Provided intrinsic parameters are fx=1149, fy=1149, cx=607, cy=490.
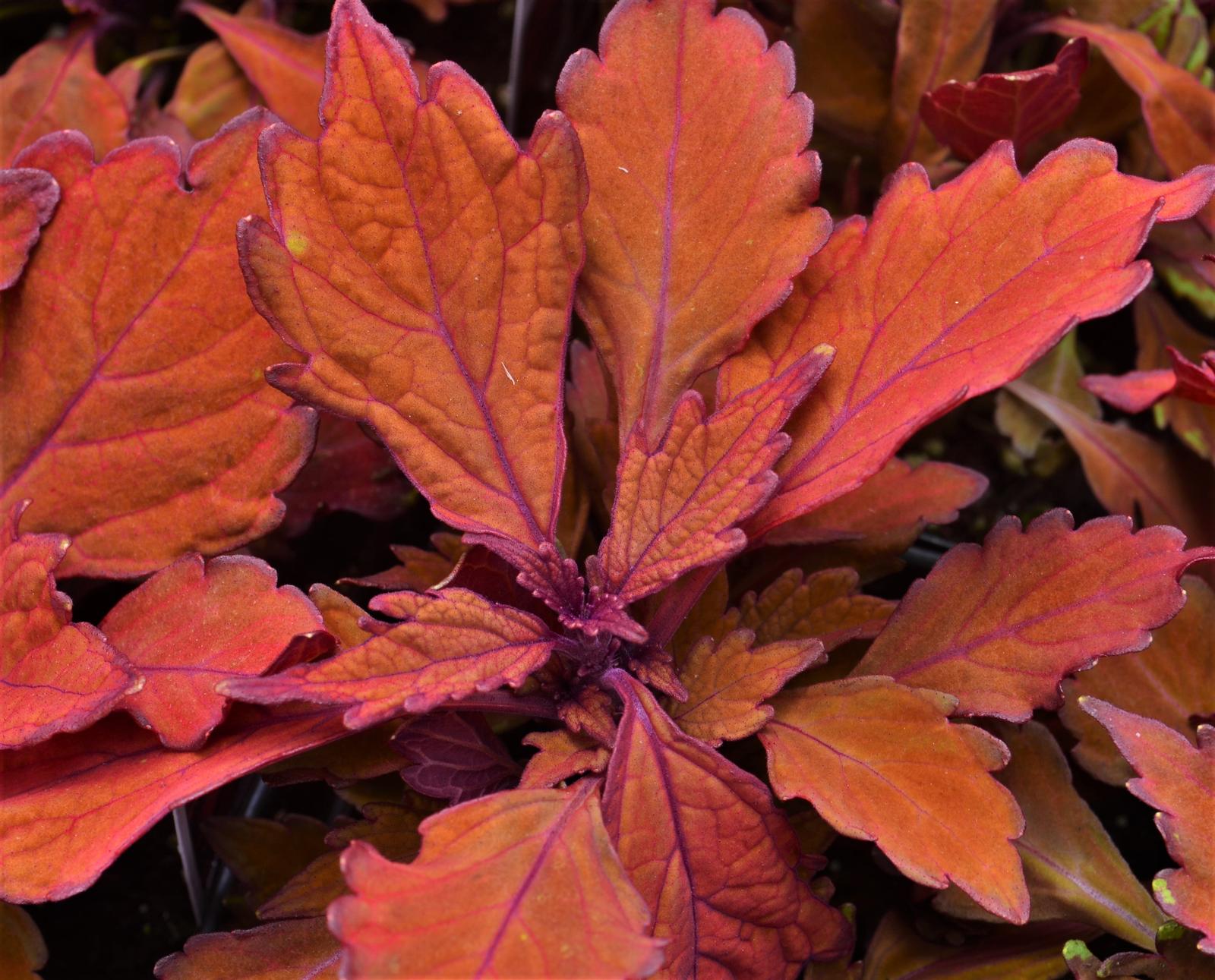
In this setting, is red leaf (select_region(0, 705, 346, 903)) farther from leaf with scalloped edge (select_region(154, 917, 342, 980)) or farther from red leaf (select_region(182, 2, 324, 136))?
red leaf (select_region(182, 2, 324, 136))

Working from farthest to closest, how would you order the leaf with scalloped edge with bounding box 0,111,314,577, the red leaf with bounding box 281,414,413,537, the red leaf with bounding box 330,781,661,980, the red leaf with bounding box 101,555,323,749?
1. the red leaf with bounding box 281,414,413,537
2. the leaf with scalloped edge with bounding box 0,111,314,577
3. the red leaf with bounding box 101,555,323,749
4. the red leaf with bounding box 330,781,661,980

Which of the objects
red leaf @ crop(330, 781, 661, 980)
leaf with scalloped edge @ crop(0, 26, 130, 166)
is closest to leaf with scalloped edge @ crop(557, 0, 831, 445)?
red leaf @ crop(330, 781, 661, 980)

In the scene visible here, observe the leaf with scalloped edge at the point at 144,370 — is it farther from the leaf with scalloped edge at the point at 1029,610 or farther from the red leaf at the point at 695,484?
the leaf with scalloped edge at the point at 1029,610

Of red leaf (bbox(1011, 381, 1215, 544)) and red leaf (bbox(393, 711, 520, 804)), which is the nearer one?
red leaf (bbox(393, 711, 520, 804))

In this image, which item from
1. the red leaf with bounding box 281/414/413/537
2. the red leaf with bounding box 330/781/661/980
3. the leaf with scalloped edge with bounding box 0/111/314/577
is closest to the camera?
the red leaf with bounding box 330/781/661/980

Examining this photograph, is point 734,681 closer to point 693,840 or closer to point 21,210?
point 693,840

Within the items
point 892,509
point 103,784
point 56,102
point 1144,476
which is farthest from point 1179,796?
point 56,102

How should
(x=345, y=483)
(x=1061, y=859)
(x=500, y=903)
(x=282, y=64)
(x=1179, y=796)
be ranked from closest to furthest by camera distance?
(x=500, y=903), (x=1179, y=796), (x=1061, y=859), (x=345, y=483), (x=282, y=64)
